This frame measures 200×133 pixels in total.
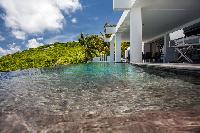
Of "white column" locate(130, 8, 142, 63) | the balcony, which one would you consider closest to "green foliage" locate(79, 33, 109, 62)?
the balcony

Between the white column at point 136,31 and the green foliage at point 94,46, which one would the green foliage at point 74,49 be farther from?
the white column at point 136,31

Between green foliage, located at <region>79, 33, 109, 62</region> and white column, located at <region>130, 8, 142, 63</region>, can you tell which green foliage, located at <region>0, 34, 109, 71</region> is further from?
white column, located at <region>130, 8, 142, 63</region>

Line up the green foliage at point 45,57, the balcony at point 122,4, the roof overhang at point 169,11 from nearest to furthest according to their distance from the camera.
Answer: the roof overhang at point 169,11 < the balcony at point 122,4 < the green foliage at point 45,57

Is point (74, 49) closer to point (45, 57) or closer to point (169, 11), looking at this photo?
point (45, 57)

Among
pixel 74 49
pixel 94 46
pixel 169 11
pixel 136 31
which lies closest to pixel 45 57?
pixel 74 49

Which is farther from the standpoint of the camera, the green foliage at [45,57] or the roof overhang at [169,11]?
the green foliage at [45,57]

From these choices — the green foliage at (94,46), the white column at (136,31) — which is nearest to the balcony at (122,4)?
the white column at (136,31)

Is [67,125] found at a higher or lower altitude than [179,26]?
lower

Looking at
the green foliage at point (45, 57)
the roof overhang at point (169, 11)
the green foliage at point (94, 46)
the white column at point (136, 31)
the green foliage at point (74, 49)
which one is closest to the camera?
the roof overhang at point (169, 11)

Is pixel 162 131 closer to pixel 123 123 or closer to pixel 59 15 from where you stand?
pixel 123 123

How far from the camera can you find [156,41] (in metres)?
33.5

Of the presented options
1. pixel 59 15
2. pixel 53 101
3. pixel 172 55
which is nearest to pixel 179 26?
pixel 172 55

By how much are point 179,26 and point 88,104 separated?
64.7ft

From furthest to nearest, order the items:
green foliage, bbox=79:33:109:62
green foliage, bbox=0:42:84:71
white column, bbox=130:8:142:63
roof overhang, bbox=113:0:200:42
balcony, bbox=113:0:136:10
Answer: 1. green foliage, bbox=79:33:109:62
2. green foliage, bbox=0:42:84:71
3. balcony, bbox=113:0:136:10
4. white column, bbox=130:8:142:63
5. roof overhang, bbox=113:0:200:42
